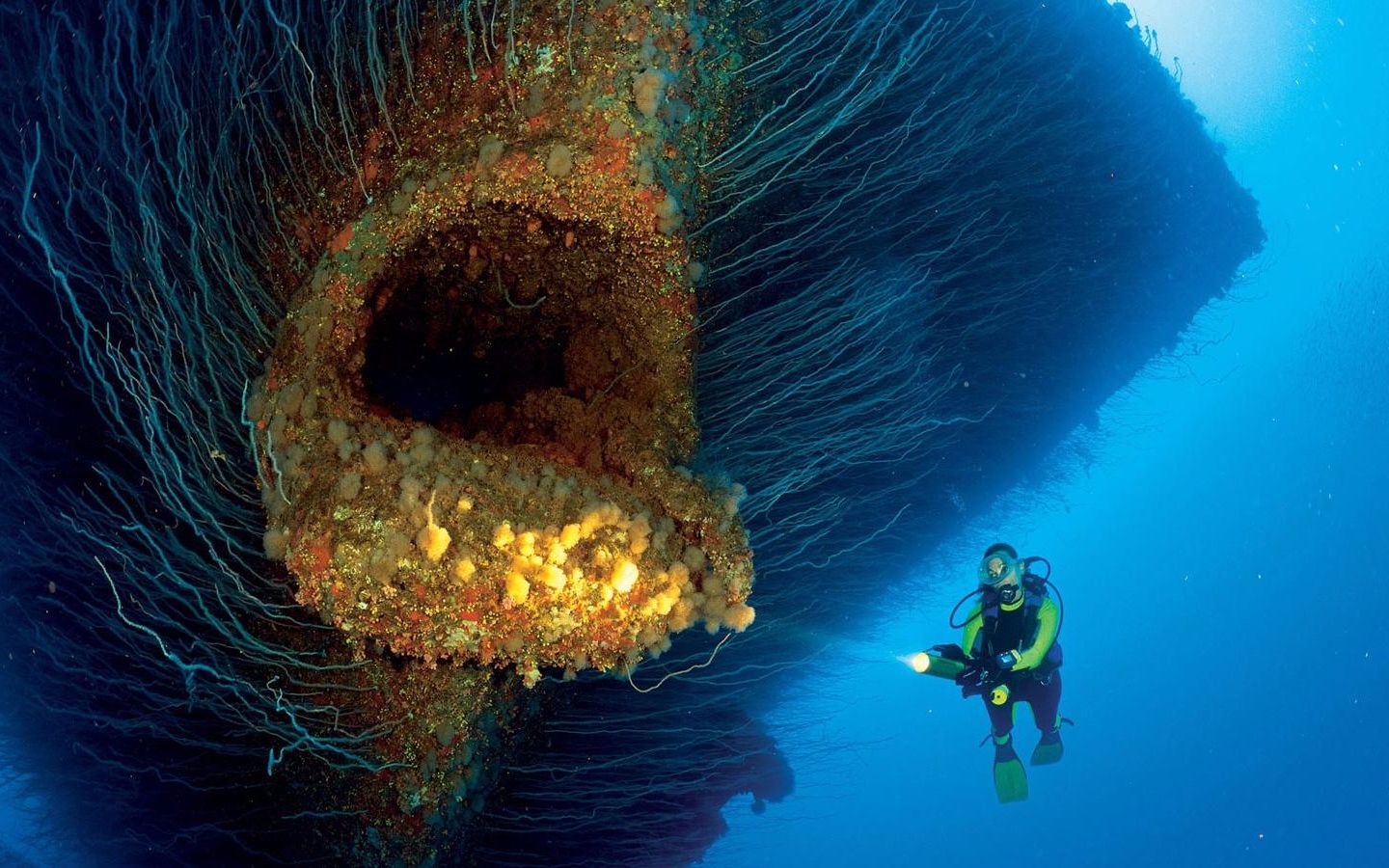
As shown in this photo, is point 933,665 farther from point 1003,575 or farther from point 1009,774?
point 1009,774

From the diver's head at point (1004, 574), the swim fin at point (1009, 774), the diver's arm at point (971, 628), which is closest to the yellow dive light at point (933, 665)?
the diver's arm at point (971, 628)

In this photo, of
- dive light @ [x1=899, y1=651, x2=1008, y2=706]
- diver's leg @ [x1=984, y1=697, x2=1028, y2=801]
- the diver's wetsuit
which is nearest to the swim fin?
diver's leg @ [x1=984, y1=697, x2=1028, y2=801]

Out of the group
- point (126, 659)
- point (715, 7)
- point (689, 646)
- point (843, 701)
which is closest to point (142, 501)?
point (126, 659)

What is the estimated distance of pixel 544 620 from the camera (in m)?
2.30

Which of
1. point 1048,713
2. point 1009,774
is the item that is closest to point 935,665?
point 1048,713

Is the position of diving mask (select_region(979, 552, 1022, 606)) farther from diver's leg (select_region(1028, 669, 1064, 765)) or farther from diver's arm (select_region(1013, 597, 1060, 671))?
diver's leg (select_region(1028, 669, 1064, 765))

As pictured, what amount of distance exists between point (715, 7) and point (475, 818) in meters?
3.02

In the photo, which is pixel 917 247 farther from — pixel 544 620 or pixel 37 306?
pixel 37 306

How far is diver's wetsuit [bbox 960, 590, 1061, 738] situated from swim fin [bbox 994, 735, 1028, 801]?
127 cm

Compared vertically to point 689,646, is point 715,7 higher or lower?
higher

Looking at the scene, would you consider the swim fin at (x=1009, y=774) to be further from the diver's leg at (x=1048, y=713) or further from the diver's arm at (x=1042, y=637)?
the diver's arm at (x=1042, y=637)

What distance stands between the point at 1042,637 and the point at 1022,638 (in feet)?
0.56

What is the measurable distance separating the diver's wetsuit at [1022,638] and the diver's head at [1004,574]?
5.5 inches

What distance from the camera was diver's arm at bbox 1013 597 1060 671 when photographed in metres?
7.46
